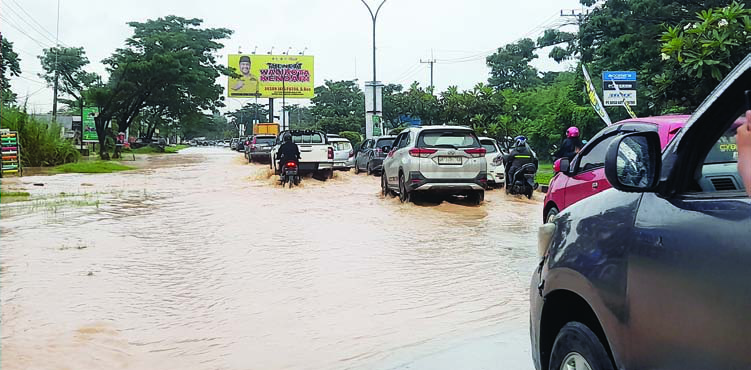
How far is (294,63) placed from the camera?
79438 millimetres

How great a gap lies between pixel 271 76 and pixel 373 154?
53.2 metres

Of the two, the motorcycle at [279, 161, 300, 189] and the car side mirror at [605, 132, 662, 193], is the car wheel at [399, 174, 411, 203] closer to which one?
the motorcycle at [279, 161, 300, 189]

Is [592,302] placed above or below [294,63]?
below

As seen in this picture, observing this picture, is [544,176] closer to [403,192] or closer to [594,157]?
[403,192]

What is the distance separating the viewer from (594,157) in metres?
7.91

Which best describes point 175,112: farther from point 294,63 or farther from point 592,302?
point 592,302

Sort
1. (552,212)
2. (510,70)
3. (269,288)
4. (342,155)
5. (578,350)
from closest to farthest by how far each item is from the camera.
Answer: (578,350) < (269,288) < (552,212) < (342,155) < (510,70)

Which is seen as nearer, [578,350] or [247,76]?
[578,350]

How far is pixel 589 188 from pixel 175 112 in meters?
54.4

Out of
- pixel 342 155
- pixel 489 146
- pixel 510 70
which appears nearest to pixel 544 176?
pixel 489 146

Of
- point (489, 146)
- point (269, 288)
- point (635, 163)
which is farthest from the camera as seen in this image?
point (489, 146)

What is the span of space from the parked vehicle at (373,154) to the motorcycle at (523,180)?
9.20m

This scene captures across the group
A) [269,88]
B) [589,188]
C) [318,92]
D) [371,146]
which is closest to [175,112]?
[269,88]

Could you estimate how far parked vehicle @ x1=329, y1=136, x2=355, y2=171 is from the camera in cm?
3050
